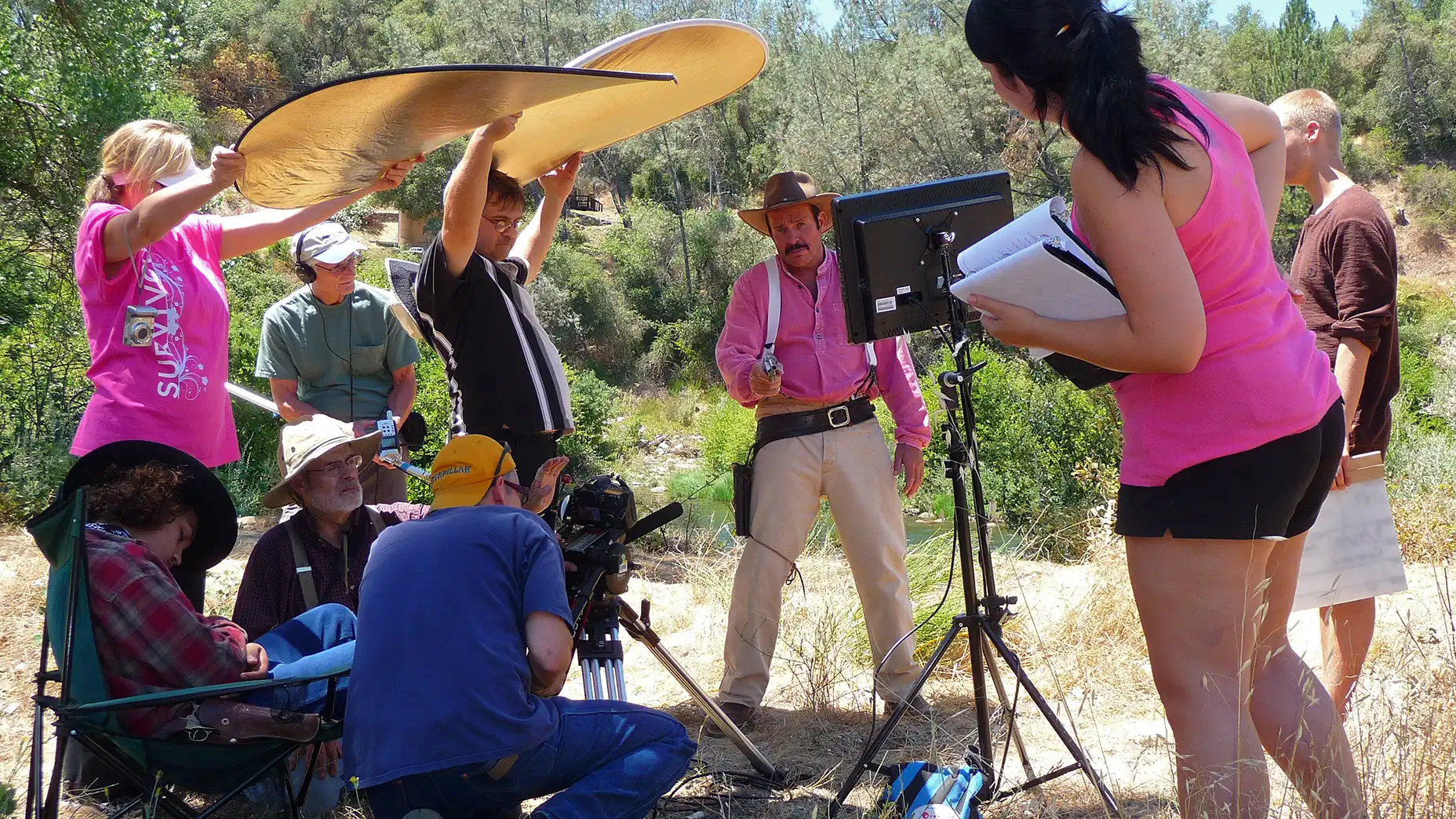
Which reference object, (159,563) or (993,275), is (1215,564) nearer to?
(993,275)

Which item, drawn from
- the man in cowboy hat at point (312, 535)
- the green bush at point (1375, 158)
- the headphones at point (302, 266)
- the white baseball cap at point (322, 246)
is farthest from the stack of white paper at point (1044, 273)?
the green bush at point (1375, 158)

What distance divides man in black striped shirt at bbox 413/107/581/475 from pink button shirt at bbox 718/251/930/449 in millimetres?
824

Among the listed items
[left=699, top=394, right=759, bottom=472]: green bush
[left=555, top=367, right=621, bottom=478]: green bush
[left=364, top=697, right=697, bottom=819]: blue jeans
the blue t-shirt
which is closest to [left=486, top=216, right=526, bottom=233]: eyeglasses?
the blue t-shirt

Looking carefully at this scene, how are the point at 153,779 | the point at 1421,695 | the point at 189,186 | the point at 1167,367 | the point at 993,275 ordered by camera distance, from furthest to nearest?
the point at 189,186, the point at 153,779, the point at 1421,695, the point at 993,275, the point at 1167,367

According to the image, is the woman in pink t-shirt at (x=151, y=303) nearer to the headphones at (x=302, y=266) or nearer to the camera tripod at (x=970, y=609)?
the headphones at (x=302, y=266)

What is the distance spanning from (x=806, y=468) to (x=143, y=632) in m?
2.29

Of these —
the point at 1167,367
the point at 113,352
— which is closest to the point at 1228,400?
the point at 1167,367

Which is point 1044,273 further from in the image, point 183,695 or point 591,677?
point 183,695

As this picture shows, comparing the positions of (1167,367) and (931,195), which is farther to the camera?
(931,195)

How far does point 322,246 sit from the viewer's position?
4.54m

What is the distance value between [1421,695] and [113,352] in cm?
351

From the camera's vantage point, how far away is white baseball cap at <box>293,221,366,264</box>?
14.8 ft

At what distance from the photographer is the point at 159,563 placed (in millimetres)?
2600

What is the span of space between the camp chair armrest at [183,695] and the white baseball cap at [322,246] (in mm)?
2400
